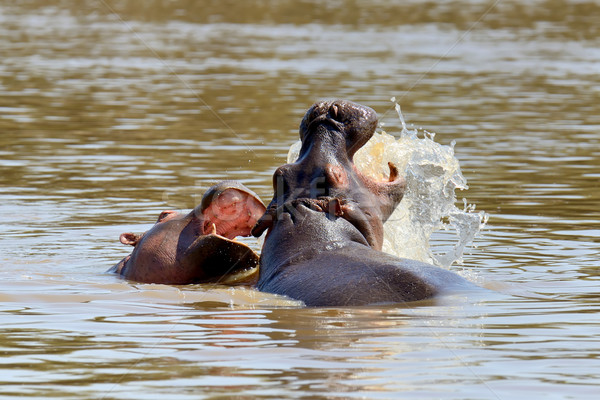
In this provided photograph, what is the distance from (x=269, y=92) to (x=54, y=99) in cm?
349

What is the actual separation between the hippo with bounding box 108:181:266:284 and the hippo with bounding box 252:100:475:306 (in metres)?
0.40

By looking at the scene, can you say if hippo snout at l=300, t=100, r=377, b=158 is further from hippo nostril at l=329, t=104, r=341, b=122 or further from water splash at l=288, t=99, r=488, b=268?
water splash at l=288, t=99, r=488, b=268

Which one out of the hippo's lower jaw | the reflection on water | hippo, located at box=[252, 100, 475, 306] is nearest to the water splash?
the reflection on water

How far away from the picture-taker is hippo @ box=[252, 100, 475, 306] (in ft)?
21.9

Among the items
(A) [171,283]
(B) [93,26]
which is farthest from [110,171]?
(B) [93,26]

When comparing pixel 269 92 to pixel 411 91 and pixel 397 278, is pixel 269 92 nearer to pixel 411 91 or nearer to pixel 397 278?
pixel 411 91

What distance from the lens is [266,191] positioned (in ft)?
38.6

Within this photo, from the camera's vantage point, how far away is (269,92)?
19750 mm

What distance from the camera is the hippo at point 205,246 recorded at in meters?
7.88

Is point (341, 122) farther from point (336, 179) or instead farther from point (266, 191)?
point (266, 191)

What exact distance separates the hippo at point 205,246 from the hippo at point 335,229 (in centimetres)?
40

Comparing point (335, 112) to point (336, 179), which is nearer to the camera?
point (336, 179)

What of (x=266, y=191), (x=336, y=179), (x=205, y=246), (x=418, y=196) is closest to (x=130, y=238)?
(x=205, y=246)

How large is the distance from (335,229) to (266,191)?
4560 mm
